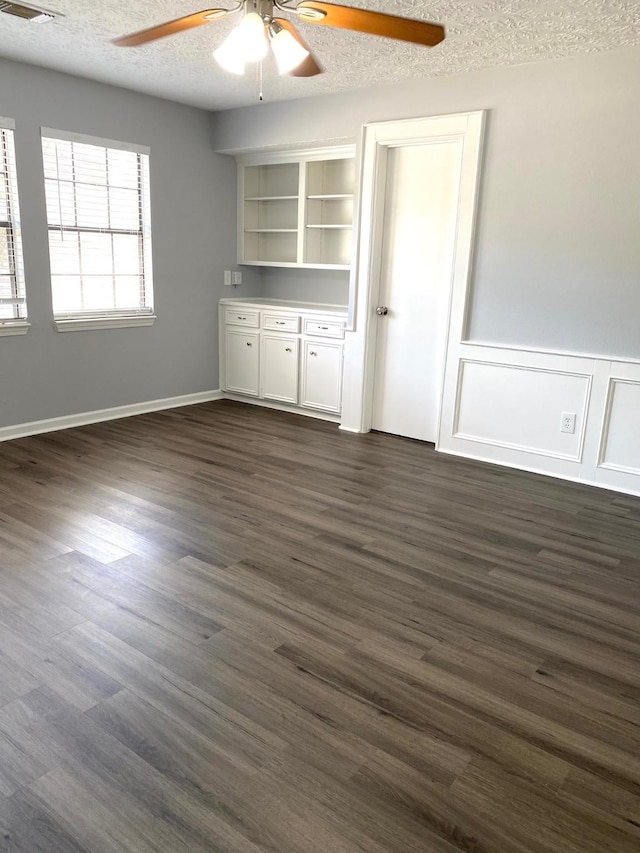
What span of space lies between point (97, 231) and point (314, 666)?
13.5 feet

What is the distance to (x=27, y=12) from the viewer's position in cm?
Result: 339

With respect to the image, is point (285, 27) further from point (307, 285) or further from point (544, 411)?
point (307, 285)

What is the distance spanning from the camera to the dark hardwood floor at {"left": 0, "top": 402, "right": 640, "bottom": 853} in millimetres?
1604

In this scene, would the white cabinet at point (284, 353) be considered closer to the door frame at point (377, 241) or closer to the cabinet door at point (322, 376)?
the cabinet door at point (322, 376)

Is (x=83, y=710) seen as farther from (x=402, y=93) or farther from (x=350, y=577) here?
(x=402, y=93)

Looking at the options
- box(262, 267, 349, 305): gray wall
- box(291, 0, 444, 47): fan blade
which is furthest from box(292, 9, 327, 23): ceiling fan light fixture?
box(262, 267, 349, 305): gray wall

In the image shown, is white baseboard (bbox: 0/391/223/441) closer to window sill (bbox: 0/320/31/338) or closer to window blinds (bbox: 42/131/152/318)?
window sill (bbox: 0/320/31/338)

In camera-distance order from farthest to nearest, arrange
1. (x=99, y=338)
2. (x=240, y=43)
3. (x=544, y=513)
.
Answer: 1. (x=99, y=338)
2. (x=544, y=513)
3. (x=240, y=43)

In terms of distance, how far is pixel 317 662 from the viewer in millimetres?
2213

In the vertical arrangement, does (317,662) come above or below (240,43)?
below

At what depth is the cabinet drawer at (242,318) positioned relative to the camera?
5.94m

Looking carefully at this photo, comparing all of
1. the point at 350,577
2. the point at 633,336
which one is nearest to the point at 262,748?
the point at 350,577

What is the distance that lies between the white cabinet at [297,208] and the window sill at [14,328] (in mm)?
2270

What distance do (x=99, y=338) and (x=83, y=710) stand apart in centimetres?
378
